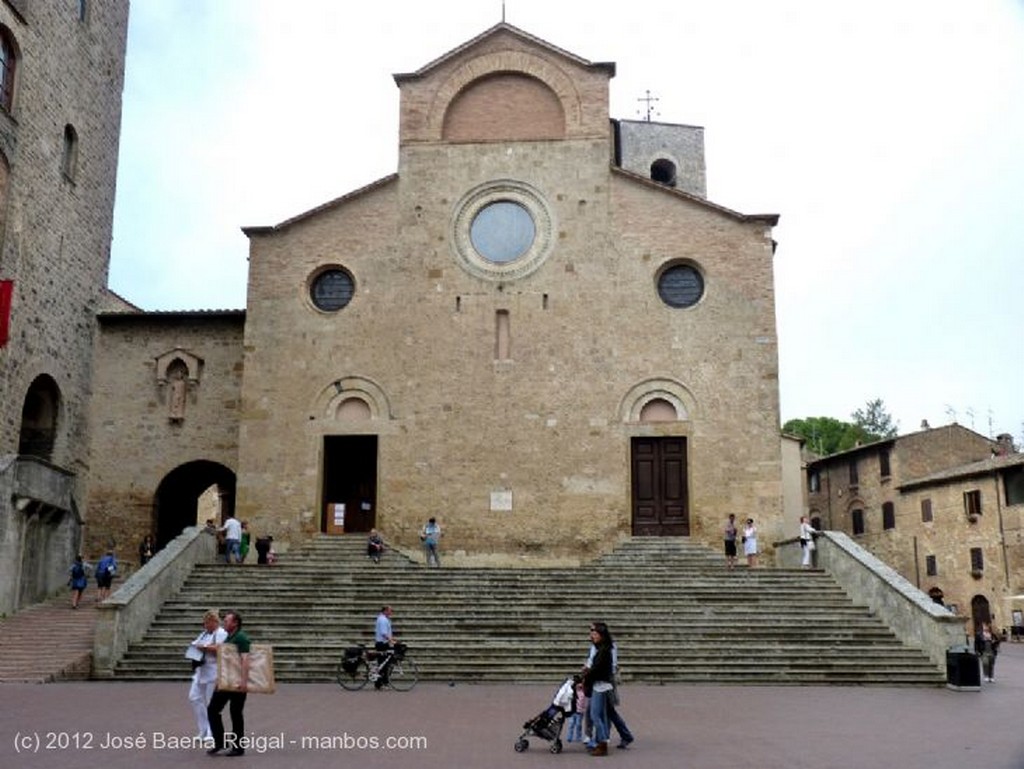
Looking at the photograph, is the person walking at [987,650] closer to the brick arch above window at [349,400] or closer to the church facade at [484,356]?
the church facade at [484,356]

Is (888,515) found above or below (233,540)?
above

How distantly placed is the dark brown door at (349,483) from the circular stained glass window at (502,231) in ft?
19.0

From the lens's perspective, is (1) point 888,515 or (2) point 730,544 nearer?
(2) point 730,544

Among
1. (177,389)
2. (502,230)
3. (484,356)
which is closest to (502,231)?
(502,230)

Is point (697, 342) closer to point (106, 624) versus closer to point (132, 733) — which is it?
point (106, 624)

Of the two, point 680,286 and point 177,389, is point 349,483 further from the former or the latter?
point 680,286

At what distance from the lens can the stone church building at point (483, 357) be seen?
85.0ft

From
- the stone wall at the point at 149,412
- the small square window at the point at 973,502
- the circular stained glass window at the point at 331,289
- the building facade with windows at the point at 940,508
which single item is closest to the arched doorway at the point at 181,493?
the stone wall at the point at 149,412

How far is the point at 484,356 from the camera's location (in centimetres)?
2678

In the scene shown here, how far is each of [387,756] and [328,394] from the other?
1761 centimetres

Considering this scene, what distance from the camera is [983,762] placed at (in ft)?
32.6

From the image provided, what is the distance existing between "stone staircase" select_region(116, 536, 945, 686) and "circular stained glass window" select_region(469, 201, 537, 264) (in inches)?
346

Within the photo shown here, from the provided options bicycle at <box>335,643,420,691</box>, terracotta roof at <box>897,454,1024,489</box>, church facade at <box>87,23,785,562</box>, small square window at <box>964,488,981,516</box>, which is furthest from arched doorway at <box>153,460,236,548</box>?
small square window at <box>964,488,981,516</box>

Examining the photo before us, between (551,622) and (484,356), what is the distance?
878cm
